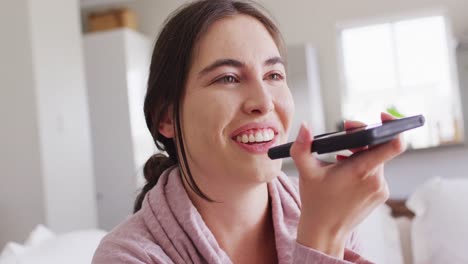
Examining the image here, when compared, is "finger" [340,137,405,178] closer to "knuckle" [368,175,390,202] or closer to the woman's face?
"knuckle" [368,175,390,202]

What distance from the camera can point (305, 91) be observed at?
3.34 meters

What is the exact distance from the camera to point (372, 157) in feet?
1.94

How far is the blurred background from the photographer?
112 inches

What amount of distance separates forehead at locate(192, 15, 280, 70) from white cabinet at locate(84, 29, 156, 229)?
2.79 meters

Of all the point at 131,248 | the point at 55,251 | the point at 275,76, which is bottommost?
the point at 55,251

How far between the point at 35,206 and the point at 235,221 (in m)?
2.20

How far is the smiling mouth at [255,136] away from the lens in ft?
2.55

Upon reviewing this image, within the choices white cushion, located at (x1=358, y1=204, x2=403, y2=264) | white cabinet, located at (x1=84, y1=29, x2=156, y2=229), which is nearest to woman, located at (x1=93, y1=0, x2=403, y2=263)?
white cushion, located at (x1=358, y1=204, x2=403, y2=264)

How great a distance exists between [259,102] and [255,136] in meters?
0.05

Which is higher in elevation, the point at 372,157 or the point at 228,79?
the point at 228,79

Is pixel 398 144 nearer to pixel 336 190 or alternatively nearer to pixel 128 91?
pixel 336 190

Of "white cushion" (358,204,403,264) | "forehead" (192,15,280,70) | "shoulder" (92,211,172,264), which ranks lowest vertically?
"white cushion" (358,204,403,264)

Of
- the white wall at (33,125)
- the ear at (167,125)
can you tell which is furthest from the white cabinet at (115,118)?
the ear at (167,125)

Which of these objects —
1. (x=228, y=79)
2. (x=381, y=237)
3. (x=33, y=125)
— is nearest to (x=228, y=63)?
(x=228, y=79)
